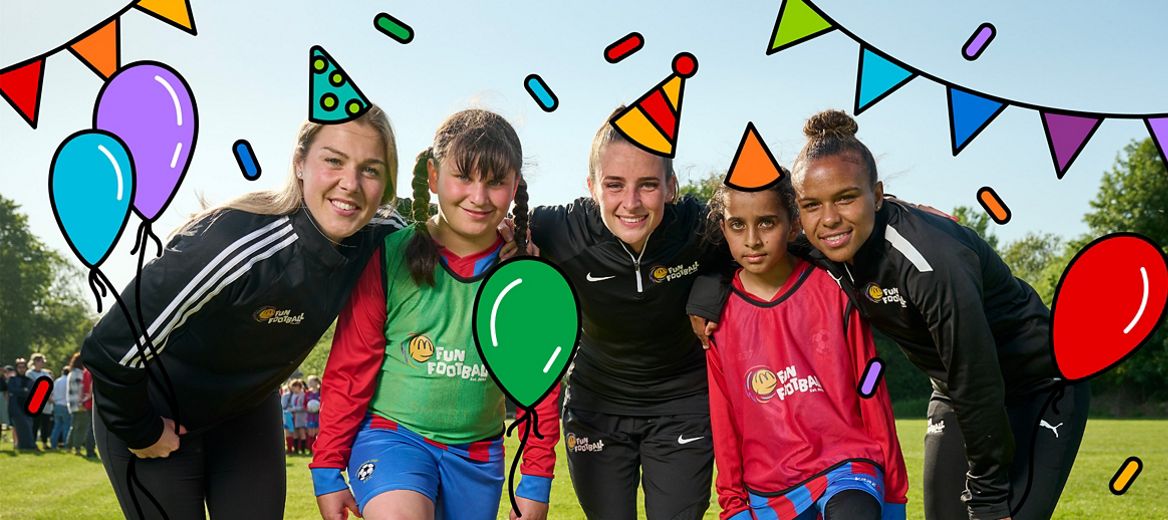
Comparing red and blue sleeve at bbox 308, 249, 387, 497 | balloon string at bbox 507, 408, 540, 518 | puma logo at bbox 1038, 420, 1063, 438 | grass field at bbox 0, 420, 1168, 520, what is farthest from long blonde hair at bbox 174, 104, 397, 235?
grass field at bbox 0, 420, 1168, 520

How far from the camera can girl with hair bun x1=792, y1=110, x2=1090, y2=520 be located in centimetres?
385

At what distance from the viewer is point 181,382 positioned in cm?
418

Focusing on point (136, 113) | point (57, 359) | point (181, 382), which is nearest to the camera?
point (136, 113)

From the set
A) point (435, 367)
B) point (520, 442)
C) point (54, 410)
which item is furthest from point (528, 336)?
point (54, 410)

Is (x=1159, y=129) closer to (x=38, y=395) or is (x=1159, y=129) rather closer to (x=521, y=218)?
(x=521, y=218)

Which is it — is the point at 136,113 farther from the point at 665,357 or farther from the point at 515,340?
the point at 665,357

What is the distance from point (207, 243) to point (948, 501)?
3.67 meters

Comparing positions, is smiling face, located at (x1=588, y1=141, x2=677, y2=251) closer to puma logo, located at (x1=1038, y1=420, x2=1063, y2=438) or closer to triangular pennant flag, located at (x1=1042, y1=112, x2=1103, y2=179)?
triangular pennant flag, located at (x1=1042, y1=112, x2=1103, y2=179)

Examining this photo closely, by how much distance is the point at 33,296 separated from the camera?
4784 centimetres

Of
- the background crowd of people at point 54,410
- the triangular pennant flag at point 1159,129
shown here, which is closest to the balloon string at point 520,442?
the triangular pennant flag at point 1159,129

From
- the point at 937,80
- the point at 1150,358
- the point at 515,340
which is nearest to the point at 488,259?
the point at 515,340

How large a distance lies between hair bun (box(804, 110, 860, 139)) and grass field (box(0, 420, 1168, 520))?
20.8 feet

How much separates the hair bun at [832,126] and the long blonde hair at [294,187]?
5.98 feet

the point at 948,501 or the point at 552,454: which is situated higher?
the point at 552,454
